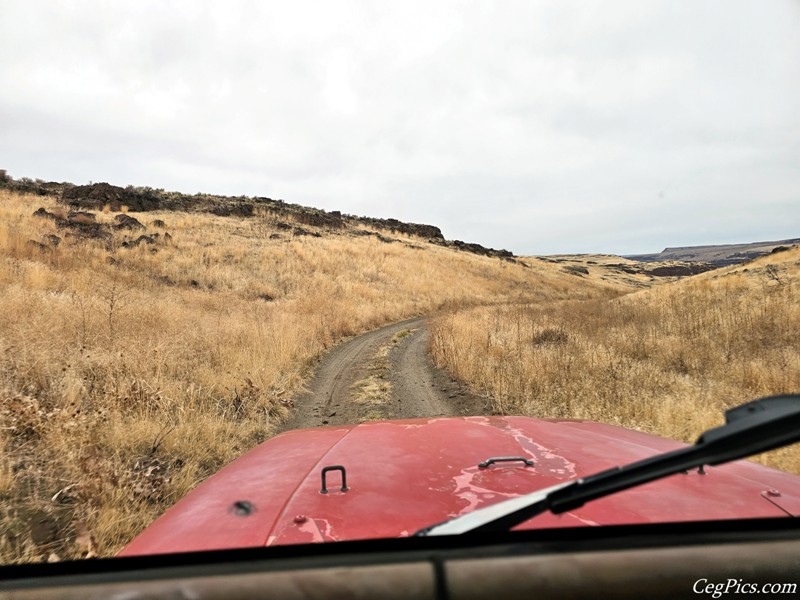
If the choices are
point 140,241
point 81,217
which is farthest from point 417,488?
point 81,217

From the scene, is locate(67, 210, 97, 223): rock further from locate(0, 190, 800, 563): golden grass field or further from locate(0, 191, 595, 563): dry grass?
locate(0, 190, 800, 563): golden grass field

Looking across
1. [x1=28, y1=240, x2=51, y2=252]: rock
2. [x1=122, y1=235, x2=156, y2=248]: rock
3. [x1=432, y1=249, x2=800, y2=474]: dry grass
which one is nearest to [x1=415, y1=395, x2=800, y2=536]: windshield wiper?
[x1=432, y1=249, x2=800, y2=474]: dry grass

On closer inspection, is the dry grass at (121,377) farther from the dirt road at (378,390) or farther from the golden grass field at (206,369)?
the dirt road at (378,390)

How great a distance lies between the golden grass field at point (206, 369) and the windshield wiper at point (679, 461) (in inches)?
124

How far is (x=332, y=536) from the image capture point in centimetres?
131

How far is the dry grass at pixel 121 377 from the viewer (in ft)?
11.4

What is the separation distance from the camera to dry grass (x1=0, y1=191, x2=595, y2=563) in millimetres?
3477

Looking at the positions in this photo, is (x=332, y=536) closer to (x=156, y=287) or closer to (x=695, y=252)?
(x=156, y=287)

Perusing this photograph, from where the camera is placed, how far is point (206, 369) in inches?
285

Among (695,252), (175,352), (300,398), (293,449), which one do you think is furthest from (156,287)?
(695,252)

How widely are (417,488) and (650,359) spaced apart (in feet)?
25.2

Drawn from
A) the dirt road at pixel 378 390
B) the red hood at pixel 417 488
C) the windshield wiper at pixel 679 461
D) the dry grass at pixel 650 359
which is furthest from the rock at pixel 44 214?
the windshield wiper at pixel 679 461

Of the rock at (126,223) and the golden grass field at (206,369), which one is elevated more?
the rock at (126,223)

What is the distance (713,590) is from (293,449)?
6.15ft
